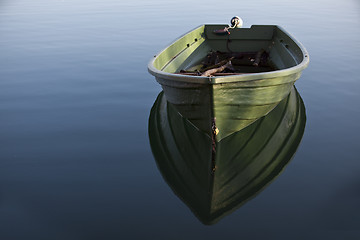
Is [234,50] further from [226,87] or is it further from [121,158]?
[121,158]

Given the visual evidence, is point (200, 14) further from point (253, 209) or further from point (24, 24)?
point (253, 209)

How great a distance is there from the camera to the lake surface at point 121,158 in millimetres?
4215

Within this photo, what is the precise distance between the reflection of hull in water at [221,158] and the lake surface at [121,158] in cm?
15

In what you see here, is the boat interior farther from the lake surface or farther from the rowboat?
the lake surface

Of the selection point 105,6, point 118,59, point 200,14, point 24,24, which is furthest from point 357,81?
point 105,6

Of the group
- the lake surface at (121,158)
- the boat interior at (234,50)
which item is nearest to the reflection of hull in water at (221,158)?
the lake surface at (121,158)

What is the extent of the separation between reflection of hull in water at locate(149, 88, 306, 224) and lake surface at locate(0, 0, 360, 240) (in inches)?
6.0

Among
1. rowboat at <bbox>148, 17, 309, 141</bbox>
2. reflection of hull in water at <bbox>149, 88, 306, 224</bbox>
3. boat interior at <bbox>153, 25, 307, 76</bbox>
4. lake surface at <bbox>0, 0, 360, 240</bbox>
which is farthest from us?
boat interior at <bbox>153, 25, 307, 76</bbox>

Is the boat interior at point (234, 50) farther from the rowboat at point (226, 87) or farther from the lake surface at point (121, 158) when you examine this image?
the lake surface at point (121, 158)

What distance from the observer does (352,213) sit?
434 cm

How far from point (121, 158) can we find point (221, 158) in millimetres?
1645

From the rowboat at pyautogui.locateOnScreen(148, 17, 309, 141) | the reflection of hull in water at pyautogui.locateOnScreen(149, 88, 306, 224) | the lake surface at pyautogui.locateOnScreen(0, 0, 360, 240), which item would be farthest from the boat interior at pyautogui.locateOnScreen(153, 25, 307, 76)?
the reflection of hull in water at pyautogui.locateOnScreen(149, 88, 306, 224)

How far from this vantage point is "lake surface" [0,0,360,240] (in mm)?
4215

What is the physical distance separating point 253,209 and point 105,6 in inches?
1016
